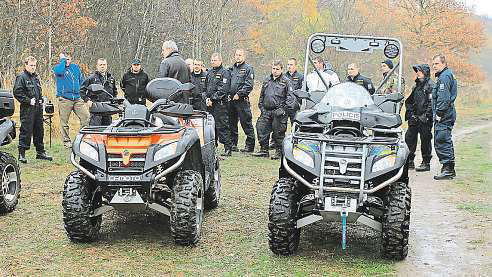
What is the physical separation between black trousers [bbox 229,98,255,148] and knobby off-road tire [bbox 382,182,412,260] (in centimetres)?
803

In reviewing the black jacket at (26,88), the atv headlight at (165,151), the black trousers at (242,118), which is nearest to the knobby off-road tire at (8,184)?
the atv headlight at (165,151)

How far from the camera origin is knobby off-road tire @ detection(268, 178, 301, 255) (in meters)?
6.13

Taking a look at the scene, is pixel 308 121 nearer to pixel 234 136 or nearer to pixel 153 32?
pixel 234 136

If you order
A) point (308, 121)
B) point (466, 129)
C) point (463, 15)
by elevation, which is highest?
point (463, 15)

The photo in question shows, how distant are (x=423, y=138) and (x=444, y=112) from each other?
1.14 metres

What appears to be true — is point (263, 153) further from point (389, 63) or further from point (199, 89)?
point (389, 63)

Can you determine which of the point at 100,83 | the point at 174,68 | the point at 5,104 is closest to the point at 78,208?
the point at 5,104

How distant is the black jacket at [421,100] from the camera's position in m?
11.8

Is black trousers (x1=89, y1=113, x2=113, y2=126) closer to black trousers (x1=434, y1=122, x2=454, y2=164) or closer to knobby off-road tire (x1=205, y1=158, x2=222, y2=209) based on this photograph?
knobby off-road tire (x1=205, y1=158, x2=222, y2=209)

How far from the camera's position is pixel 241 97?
13961mm

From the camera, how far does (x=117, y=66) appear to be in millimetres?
30250

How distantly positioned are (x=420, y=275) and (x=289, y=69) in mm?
8720

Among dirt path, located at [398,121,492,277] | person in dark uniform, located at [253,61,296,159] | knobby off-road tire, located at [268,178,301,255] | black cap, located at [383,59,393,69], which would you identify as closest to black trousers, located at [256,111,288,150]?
person in dark uniform, located at [253,61,296,159]

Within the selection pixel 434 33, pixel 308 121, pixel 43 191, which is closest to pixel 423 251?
pixel 308 121
